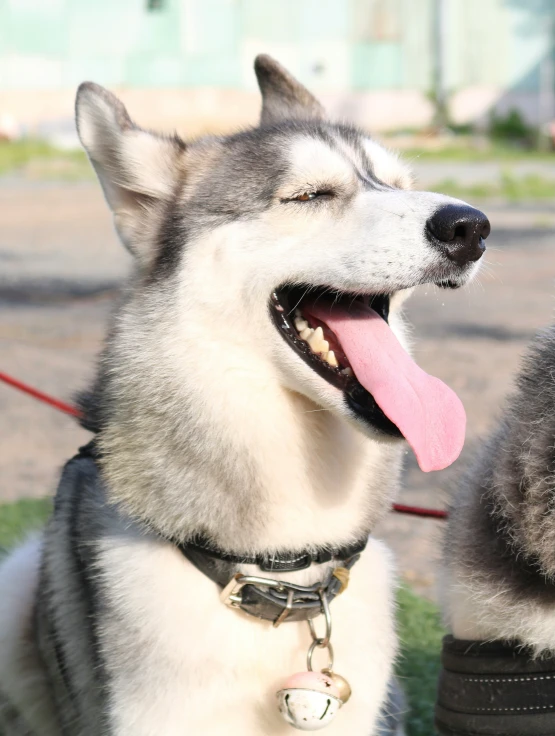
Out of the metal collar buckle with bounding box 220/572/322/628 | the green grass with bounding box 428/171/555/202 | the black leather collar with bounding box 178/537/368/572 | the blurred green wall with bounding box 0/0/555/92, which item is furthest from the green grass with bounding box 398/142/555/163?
the metal collar buckle with bounding box 220/572/322/628

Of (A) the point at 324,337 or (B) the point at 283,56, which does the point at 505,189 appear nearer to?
(B) the point at 283,56


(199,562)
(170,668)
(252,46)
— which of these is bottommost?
(252,46)

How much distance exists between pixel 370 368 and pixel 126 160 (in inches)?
37.9

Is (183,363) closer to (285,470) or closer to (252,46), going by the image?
(285,470)

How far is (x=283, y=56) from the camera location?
3081cm

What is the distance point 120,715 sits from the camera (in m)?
2.68

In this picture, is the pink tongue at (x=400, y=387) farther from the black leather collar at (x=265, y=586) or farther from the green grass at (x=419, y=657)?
the green grass at (x=419, y=657)

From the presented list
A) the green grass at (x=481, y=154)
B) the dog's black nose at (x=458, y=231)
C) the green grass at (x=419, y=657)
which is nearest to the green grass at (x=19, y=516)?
the green grass at (x=419, y=657)

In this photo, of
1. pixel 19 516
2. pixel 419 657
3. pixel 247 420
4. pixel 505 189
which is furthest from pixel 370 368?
pixel 505 189

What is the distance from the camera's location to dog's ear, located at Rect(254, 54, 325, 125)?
3.53 m

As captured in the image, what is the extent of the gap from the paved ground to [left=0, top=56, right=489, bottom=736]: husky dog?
15.4 inches

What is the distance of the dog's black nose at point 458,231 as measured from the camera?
2602 mm

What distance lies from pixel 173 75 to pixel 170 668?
29.7 metres

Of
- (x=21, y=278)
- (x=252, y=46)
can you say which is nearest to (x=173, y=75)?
(x=252, y=46)
